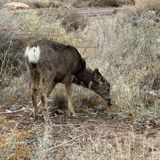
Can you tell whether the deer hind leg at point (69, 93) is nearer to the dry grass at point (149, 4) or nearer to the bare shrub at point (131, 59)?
the bare shrub at point (131, 59)

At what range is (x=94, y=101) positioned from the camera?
10.3 m

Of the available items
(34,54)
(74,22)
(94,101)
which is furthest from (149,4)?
(34,54)

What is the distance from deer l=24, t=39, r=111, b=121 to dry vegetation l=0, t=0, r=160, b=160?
30 centimetres

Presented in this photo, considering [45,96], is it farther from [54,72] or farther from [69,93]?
[69,93]

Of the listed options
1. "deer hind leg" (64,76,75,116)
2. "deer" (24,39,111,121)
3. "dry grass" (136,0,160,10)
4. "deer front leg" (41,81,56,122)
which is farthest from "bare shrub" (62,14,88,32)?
"deer front leg" (41,81,56,122)

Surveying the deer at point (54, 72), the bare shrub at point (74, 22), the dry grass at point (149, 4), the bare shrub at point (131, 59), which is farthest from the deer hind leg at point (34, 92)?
the dry grass at point (149, 4)

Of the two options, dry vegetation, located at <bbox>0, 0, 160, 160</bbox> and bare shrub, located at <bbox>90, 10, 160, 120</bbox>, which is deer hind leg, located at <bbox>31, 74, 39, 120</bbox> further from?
bare shrub, located at <bbox>90, 10, 160, 120</bbox>

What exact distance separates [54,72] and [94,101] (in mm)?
1546

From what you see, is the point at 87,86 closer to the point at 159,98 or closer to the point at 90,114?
the point at 90,114

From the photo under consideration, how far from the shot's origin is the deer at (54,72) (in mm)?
8789

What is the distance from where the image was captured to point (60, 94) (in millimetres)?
10031

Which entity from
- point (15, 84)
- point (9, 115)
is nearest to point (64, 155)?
point (9, 115)

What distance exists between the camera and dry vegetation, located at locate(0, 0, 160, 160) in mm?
6840

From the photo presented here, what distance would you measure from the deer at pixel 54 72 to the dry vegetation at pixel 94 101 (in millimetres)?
297
